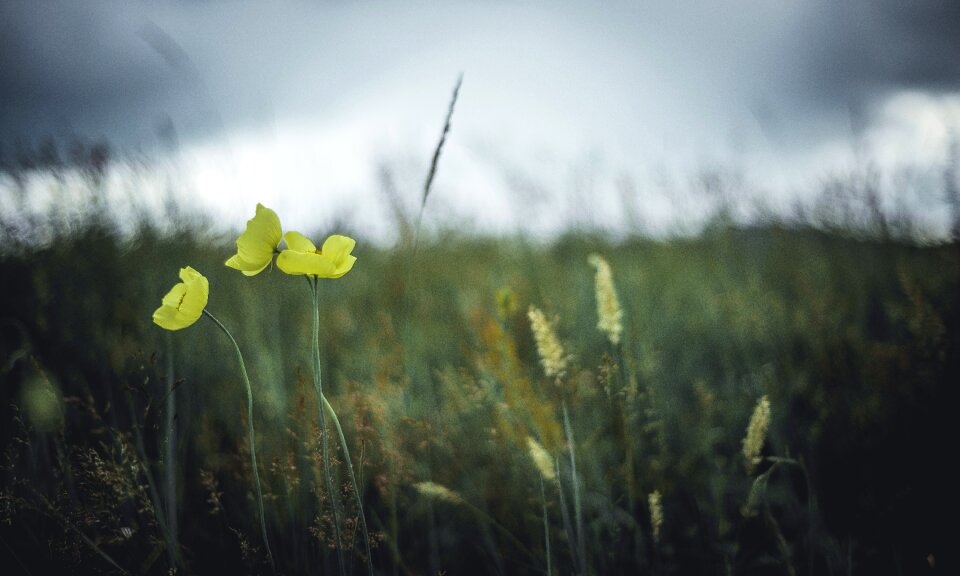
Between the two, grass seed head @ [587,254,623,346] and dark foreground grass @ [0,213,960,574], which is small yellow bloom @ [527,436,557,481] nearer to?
dark foreground grass @ [0,213,960,574]

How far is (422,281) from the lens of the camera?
3234mm

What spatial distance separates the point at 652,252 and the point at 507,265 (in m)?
1.12

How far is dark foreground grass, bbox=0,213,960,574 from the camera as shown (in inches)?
42.3

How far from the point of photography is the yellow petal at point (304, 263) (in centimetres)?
71

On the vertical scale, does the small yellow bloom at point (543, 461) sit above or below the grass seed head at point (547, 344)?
below

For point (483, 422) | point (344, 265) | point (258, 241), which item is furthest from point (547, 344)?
point (483, 422)

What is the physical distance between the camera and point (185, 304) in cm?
77

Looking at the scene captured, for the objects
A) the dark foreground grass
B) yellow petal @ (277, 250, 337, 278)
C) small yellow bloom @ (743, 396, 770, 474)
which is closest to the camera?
yellow petal @ (277, 250, 337, 278)

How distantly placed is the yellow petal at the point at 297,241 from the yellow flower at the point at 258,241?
3cm

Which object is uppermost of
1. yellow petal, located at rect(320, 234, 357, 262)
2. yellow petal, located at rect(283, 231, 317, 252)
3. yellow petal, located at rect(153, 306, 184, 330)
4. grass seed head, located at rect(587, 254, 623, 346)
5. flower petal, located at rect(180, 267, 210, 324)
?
yellow petal, located at rect(283, 231, 317, 252)

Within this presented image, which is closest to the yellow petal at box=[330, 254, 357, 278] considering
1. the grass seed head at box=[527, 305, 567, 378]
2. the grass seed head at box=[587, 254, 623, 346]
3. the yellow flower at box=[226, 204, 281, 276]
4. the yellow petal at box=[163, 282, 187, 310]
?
the yellow flower at box=[226, 204, 281, 276]

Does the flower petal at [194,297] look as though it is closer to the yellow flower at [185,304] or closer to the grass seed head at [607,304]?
the yellow flower at [185,304]

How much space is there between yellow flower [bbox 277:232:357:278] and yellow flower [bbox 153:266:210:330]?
0.47 ft

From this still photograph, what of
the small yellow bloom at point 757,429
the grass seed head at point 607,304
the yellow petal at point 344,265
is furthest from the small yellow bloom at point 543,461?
the yellow petal at point 344,265
